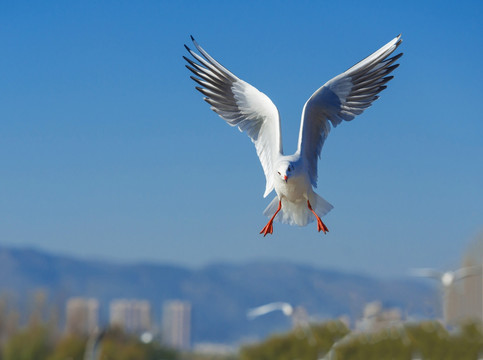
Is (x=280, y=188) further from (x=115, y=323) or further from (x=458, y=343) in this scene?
(x=115, y=323)

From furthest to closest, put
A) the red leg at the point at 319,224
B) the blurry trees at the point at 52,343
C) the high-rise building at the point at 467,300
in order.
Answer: the high-rise building at the point at 467,300 < the blurry trees at the point at 52,343 < the red leg at the point at 319,224

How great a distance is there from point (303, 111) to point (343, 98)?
2.45 feet

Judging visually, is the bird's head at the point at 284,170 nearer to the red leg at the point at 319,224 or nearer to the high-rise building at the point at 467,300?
the red leg at the point at 319,224

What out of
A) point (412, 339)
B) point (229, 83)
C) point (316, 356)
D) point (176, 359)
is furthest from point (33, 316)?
point (229, 83)

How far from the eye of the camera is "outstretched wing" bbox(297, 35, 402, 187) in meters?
13.4

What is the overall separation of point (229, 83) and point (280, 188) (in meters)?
2.67

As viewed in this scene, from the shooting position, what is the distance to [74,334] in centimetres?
5841

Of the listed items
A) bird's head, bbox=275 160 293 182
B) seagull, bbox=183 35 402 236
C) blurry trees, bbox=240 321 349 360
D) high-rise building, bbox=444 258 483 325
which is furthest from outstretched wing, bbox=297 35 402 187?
high-rise building, bbox=444 258 483 325

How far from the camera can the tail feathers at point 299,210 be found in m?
12.9

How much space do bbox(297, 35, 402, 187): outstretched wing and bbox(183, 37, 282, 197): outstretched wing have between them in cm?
42

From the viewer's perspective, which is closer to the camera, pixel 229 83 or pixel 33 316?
pixel 229 83

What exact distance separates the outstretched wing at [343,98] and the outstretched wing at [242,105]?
0.42m

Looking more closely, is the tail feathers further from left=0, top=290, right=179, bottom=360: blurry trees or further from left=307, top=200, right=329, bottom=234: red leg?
left=0, top=290, right=179, bottom=360: blurry trees

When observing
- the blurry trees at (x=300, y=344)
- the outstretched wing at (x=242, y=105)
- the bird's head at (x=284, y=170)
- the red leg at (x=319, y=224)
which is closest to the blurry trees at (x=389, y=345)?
the blurry trees at (x=300, y=344)
